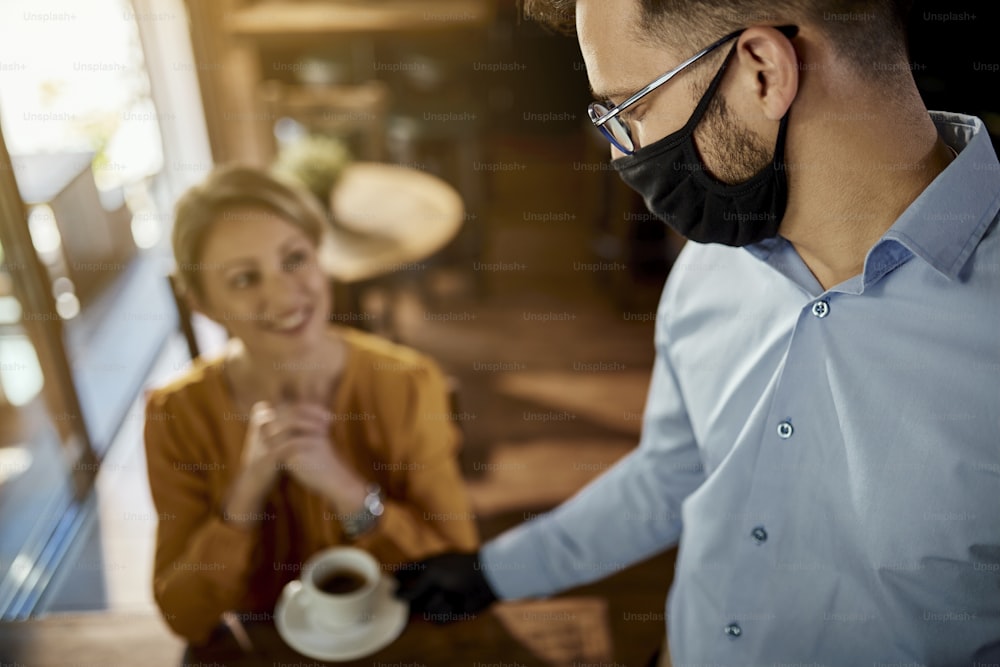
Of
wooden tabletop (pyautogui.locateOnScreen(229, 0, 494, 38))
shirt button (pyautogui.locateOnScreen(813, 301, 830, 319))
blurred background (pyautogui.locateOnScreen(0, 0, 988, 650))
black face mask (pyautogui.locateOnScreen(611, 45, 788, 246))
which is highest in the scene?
black face mask (pyautogui.locateOnScreen(611, 45, 788, 246))

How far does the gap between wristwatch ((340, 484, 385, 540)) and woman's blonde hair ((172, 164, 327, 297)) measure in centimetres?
50

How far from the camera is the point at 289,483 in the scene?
1587 mm

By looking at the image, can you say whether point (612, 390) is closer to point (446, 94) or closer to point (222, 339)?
point (222, 339)

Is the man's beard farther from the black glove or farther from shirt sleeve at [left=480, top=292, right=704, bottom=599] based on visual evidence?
the black glove

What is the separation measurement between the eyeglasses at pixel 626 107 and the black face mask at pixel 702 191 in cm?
2

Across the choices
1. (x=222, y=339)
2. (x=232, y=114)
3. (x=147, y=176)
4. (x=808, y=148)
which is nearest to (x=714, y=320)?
(x=808, y=148)

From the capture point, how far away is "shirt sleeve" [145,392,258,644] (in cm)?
136

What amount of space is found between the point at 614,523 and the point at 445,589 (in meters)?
0.32

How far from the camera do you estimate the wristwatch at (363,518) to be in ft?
5.04

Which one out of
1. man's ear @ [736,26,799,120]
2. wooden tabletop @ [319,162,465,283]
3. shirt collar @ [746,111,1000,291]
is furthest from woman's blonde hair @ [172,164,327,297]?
wooden tabletop @ [319,162,465,283]

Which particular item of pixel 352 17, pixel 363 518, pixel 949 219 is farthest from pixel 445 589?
pixel 352 17

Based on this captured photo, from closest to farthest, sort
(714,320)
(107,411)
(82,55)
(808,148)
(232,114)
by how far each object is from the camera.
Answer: (808,148) → (714,320) → (82,55) → (107,411) → (232,114)

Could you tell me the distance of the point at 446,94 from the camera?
18.6ft

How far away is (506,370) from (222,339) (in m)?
1.33
